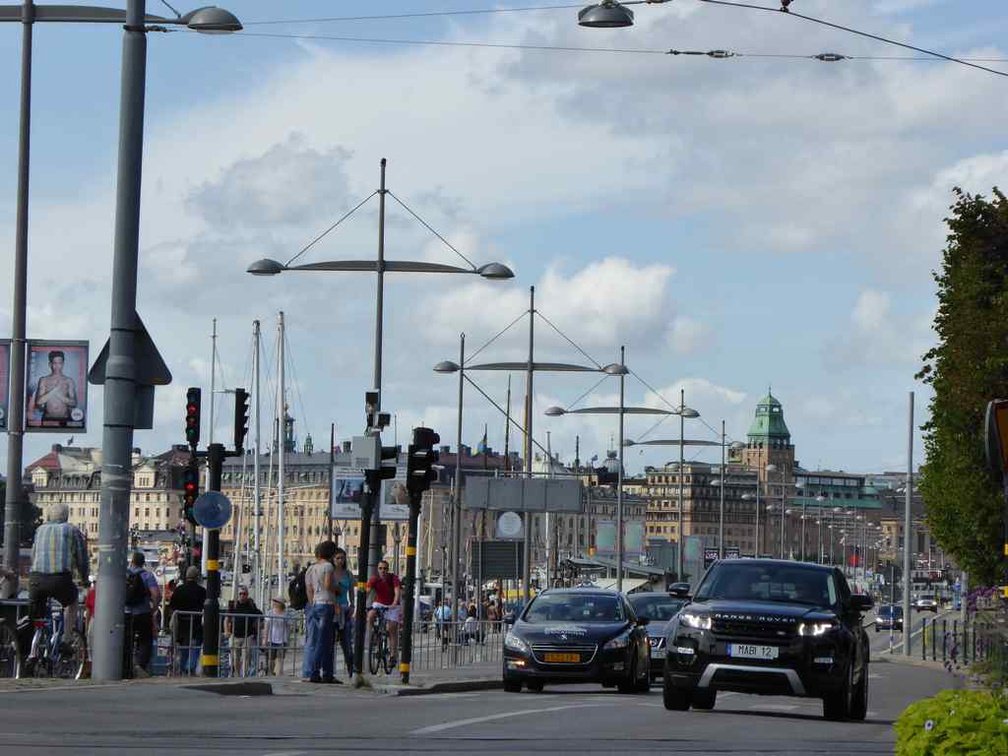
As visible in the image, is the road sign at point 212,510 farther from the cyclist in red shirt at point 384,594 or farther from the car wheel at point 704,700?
the cyclist in red shirt at point 384,594

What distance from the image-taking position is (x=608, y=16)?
23.1m

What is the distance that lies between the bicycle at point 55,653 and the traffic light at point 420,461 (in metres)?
6.24

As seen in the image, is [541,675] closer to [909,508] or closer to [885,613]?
[909,508]

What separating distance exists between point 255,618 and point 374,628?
24.8 feet

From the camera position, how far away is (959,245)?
45719 millimetres

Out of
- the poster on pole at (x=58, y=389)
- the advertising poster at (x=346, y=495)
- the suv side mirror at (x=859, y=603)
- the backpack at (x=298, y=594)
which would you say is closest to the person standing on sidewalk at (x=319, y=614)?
the poster on pole at (x=58, y=389)

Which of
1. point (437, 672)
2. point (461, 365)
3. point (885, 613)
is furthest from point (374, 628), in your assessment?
point (885, 613)

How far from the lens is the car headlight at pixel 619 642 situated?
1142 inches

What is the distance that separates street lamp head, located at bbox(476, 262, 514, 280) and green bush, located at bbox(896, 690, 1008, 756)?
27207 mm

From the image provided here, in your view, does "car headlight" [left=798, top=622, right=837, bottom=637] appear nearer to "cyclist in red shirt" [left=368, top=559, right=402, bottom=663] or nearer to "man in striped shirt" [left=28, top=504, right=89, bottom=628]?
"man in striped shirt" [left=28, top=504, right=89, bottom=628]

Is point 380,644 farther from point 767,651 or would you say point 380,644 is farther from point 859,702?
point 767,651

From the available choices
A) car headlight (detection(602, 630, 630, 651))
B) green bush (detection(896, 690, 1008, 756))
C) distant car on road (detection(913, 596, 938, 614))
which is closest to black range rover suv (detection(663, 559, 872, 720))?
car headlight (detection(602, 630, 630, 651))

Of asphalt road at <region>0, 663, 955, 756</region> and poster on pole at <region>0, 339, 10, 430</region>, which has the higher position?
poster on pole at <region>0, 339, 10, 430</region>

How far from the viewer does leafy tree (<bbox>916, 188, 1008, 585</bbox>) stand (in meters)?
41.8
